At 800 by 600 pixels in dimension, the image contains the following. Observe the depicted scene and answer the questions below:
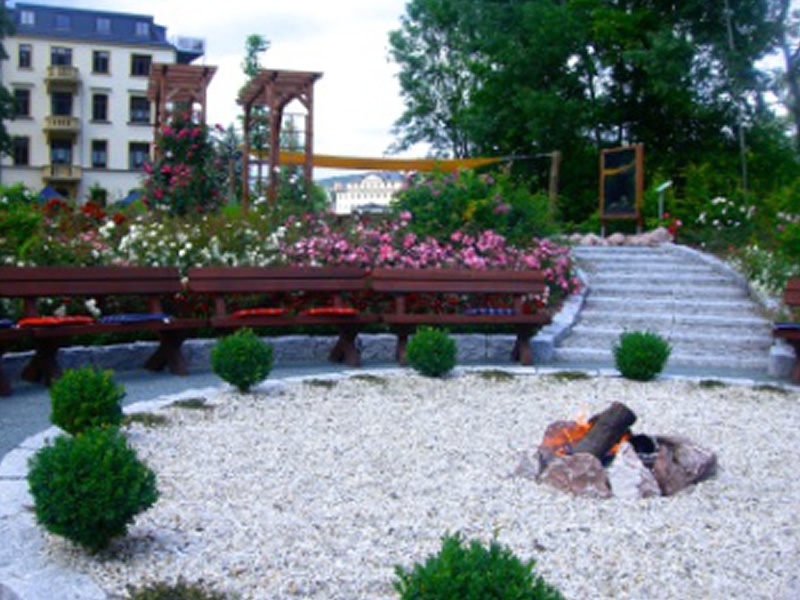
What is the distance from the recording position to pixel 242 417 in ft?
23.0

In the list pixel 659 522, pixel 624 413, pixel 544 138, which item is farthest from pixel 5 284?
pixel 544 138

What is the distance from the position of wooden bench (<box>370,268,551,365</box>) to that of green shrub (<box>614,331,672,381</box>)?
120 cm

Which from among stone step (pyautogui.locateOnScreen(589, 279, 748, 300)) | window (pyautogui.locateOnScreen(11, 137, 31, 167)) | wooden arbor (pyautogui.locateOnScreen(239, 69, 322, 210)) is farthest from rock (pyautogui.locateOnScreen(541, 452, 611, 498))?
window (pyautogui.locateOnScreen(11, 137, 31, 167))

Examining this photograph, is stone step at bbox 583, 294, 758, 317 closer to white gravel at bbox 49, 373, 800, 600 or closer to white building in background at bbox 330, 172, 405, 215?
white building in background at bbox 330, 172, 405, 215

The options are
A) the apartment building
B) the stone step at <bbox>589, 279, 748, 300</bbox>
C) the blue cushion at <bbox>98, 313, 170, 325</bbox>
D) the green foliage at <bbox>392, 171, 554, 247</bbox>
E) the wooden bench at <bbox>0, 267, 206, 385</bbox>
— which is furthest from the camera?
the apartment building

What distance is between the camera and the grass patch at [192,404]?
23.7 ft

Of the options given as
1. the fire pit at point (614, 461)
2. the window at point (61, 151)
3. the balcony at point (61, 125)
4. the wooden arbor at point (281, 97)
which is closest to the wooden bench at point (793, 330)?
the fire pit at point (614, 461)

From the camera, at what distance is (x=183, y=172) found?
15.6m

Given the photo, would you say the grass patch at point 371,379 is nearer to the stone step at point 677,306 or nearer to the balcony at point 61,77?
the stone step at point 677,306

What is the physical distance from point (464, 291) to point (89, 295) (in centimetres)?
373

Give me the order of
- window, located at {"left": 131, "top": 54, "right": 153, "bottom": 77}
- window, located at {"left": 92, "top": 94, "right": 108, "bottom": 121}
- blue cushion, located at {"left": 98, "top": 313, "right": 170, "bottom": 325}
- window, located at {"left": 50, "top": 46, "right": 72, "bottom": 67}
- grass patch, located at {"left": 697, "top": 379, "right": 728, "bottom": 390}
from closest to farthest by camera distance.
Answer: blue cushion, located at {"left": 98, "top": 313, "right": 170, "bottom": 325}, grass patch, located at {"left": 697, "top": 379, "right": 728, "bottom": 390}, window, located at {"left": 50, "top": 46, "right": 72, "bottom": 67}, window, located at {"left": 92, "top": 94, "right": 108, "bottom": 121}, window, located at {"left": 131, "top": 54, "right": 153, "bottom": 77}

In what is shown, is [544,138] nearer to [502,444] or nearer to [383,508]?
[502,444]

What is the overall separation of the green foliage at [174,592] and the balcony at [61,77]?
5787 cm

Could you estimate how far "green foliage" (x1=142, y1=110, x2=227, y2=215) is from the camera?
1554 cm
